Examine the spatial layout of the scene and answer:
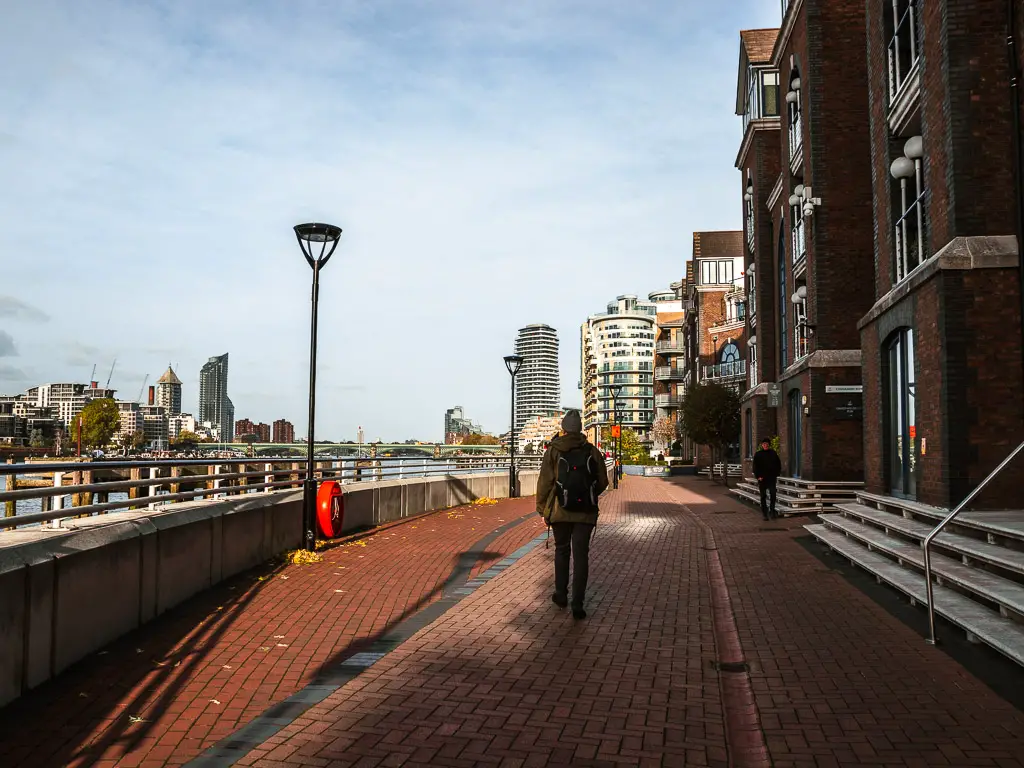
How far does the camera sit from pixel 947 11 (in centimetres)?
1149

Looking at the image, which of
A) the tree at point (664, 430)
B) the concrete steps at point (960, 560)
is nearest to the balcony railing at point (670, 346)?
the tree at point (664, 430)

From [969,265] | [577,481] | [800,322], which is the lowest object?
[577,481]

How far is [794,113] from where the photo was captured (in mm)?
26609

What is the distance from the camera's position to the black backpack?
790 cm

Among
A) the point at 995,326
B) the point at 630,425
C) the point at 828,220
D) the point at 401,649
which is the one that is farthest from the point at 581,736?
the point at 630,425

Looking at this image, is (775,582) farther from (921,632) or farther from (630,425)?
(630,425)

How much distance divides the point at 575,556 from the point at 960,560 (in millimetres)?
4022

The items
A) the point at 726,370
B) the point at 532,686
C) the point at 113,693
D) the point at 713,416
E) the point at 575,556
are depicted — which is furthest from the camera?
the point at 726,370

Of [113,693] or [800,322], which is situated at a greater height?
[800,322]

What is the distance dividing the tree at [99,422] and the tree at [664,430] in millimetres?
69036

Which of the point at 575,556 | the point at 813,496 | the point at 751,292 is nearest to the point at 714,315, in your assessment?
the point at 751,292

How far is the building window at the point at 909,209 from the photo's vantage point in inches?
554

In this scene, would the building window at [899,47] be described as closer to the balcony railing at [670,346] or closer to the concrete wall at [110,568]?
the concrete wall at [110,568]

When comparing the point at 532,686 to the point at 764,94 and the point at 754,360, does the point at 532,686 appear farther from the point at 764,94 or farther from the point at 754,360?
the point at 764,94
